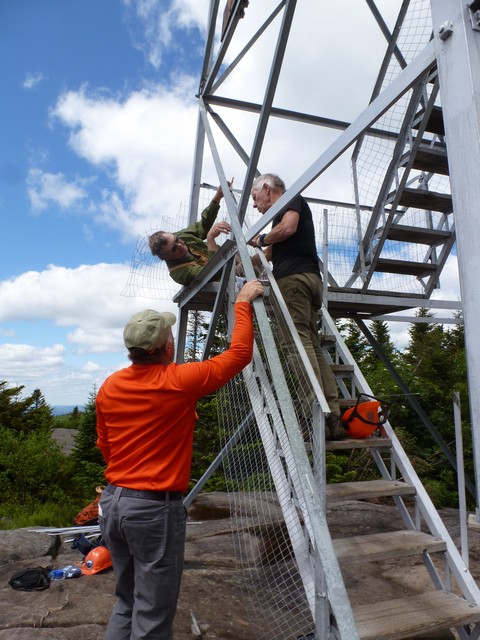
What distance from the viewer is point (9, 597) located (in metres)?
4.58

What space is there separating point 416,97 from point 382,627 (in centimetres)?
439

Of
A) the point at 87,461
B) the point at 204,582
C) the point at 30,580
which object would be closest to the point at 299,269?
the point at 204,582

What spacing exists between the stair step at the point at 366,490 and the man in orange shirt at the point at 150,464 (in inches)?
45.3

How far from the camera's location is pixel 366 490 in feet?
10.8

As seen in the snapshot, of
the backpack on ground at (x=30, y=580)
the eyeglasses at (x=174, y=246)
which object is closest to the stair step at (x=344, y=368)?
the eyeglasses at (x=174, y=246)

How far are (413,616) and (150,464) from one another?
1.56m

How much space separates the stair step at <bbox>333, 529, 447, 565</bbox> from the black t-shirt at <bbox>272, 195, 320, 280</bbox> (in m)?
1.87

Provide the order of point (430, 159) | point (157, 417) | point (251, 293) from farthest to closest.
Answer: point (430, 159) < point (251, 293) < point (157, 417)

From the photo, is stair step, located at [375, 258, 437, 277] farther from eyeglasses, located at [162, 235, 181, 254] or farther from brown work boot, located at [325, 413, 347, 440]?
brown work boot, located at [325, 413, 347, 440]

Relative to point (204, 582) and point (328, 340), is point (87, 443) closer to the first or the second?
point (204, 582)

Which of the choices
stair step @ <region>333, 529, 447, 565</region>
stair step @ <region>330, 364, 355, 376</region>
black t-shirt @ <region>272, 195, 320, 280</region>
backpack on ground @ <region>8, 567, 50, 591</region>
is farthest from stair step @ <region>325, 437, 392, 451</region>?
backpack on ground @ <region>8, 567, 50, 591</region>

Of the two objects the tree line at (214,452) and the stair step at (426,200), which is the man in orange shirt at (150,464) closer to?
the stair step at (426,200)

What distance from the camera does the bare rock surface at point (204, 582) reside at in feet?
13.1

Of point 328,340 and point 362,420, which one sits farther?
point 328,340
